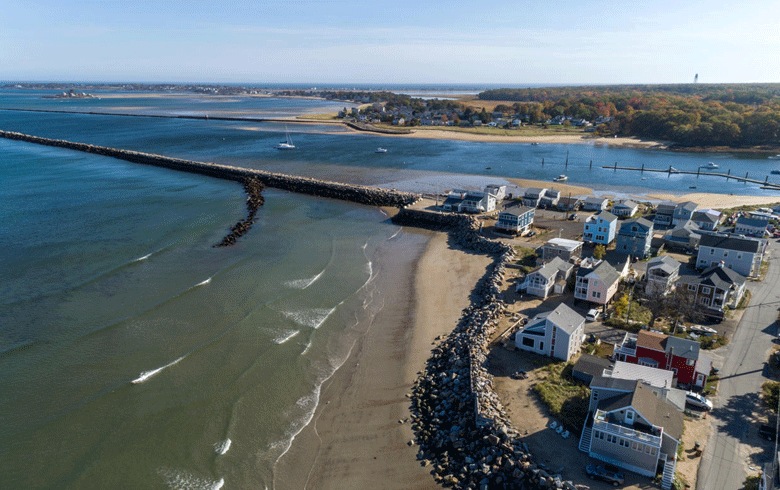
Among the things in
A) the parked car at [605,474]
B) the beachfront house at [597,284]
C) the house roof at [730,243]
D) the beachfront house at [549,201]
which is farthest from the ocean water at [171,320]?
the house roof at [730,243]

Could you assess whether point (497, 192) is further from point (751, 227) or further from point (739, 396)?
point (739, 396)

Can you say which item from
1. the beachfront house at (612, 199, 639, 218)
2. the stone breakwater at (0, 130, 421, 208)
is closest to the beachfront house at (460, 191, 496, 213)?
the stone breakwater at (0, 130, 421, 208)

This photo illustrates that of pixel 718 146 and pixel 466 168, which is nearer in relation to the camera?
pixel 466 168

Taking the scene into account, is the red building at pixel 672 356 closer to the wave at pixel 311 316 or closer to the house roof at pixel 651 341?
the house roof at pixel 651 341

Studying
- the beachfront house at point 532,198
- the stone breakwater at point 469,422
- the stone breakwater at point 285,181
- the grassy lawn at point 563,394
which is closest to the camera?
the stone breakwater at point 469,422

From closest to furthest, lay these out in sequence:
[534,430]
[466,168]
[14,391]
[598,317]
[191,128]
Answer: [534,430] < [14,391] < [598,317] < [466,168] < [191,128]

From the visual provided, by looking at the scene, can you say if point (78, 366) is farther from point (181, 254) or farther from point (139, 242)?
point (139, 242)

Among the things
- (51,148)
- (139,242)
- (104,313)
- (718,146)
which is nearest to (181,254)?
(139,242)
